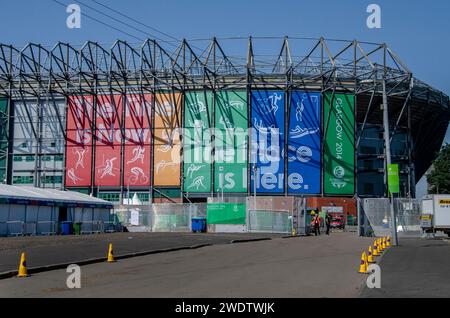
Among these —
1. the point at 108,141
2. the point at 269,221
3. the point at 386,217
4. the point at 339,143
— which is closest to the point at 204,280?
the point at 386,217

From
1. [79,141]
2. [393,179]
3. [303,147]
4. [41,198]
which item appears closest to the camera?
[393,179]

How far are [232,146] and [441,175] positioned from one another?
27.7 m

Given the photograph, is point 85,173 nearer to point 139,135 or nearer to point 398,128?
point 139,135

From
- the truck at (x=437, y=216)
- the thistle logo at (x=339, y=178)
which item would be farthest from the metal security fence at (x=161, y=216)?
the thistle logo at (x=339, y=178)

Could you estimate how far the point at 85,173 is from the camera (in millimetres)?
77188

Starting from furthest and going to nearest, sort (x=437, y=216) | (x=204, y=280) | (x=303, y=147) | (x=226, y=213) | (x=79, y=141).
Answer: (x=79, y=141)
(x=303, y=147)
(x=226, y=213)
(x=437, y=216)
(x=204, y=280)

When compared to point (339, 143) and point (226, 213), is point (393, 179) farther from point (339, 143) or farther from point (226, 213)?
point (339, 143)

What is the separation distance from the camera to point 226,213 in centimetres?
5309

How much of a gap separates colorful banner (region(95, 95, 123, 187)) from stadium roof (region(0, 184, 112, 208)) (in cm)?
1886

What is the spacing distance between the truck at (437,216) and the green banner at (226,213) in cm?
1591

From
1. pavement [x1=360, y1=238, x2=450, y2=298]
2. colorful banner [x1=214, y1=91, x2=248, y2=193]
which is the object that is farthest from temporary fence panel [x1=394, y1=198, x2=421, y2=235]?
colorful banner [x1=214, y1=91, x2=248, y2=193]

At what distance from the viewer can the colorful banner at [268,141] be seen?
243 feet

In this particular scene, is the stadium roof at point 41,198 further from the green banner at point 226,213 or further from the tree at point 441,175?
the tree at point 441,175
